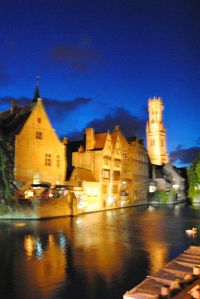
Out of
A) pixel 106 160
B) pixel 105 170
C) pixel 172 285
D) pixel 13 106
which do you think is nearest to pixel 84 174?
pixel 105 170

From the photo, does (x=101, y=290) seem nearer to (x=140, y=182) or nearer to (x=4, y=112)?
(x=4, y=112)

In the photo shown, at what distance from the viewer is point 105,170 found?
260 feet

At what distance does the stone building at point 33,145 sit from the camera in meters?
59.8

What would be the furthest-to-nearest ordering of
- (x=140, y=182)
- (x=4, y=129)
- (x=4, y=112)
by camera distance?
(x=140, y=182), (x=4, y=112), (x=4, y=129)

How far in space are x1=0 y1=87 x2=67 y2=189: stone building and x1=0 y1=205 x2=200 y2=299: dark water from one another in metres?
19.7

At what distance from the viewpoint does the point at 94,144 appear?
79.6 metres

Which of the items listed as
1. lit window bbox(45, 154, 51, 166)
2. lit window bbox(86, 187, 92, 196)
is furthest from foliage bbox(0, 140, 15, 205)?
lit window bbox(86, 187, 92, 196)

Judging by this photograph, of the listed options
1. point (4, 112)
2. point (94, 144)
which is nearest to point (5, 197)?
point (4, 112)

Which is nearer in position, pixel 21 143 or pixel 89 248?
pixel 89 248

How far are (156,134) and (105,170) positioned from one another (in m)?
110

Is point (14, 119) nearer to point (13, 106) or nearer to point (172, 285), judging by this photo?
point (13, 106)

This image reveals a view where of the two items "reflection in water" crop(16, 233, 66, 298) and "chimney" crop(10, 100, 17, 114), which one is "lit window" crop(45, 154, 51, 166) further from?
"reflection in water" crop(16, 233, 66, 298)

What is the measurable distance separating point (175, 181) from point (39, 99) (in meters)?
75.0

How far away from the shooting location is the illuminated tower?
17788 cm
